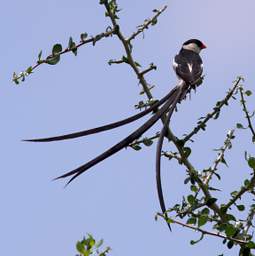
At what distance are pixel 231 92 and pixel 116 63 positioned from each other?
1.84 feet

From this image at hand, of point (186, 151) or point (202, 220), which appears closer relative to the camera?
point (202, 220)

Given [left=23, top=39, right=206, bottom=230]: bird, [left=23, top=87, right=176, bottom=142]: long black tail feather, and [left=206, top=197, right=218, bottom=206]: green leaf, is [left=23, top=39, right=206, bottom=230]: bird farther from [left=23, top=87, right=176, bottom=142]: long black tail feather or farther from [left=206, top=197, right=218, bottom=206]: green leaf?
[left=206, top=197, right=218, bottom=206]: green leaf

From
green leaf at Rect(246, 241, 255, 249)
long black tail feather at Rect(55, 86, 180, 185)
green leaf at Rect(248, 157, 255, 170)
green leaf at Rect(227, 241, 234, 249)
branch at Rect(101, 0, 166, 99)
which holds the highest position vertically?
branch at Rect(101, 0, 166, 99)

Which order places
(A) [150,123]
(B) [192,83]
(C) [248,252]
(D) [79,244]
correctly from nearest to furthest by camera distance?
1. (D) [79,244]
2. (C) [248,252]
3. (A) [150,123]
4. (B) [192,83]

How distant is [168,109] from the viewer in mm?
3170

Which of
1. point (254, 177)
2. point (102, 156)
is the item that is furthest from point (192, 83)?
point (102, 156)

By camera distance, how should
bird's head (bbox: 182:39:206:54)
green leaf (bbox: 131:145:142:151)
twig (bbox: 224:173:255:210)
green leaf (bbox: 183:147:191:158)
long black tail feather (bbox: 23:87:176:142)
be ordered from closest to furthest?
long black tail feather (bbox: 23:87:176:142)
twig (bbox: 224:173:255:210)
green leaf (bbox: 183:147:191:158)
green leaf (bbox: 131:145:142:151)
bird's head (bbox: 182:39:206:54)

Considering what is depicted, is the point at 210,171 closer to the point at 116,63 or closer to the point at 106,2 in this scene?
the point at 116,63

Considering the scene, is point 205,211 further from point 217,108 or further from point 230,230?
point 217,108

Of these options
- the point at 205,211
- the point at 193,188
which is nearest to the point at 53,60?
the point at 193,188

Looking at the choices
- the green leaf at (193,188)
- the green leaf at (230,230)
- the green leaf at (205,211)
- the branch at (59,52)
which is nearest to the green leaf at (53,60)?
the branch at (59,52)

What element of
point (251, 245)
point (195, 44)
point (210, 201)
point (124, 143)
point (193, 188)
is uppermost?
point (195, 44)


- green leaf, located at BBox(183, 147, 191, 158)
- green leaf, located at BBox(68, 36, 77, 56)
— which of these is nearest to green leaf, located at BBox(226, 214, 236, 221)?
green leaf, located at BBox(183, 147, 191, 158)

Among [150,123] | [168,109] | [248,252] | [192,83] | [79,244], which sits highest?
[192,83]
